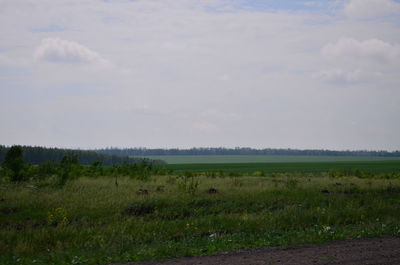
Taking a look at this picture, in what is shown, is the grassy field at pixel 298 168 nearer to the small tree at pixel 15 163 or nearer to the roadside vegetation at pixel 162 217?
the roadside vegetation at pixel 162 217

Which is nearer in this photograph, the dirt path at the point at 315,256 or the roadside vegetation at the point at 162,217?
the dirt path at the point at 315,256

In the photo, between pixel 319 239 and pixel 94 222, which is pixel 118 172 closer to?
pixel 94 222

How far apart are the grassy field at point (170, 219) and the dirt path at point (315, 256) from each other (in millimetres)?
809

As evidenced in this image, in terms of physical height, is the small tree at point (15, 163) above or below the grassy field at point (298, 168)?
above

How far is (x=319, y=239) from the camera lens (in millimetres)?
12594

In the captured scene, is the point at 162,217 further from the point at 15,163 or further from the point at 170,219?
the point at 15,163

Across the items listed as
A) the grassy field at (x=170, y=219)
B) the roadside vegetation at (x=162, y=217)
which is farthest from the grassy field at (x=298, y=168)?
the grassy field at (x=170, y=219)

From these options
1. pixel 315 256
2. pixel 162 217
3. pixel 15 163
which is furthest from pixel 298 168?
pixel 315 256

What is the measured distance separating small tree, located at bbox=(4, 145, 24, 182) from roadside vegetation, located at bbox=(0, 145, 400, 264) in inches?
2.2

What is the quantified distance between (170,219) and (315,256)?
849cm

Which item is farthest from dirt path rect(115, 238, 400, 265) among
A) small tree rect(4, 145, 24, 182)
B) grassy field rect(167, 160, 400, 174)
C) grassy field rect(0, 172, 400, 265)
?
grassy field rect(167, 160, 400, 174)

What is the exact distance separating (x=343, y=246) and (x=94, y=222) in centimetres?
901

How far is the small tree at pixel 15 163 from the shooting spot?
26.8m

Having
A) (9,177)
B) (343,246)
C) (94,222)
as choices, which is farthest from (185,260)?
(9,177)
